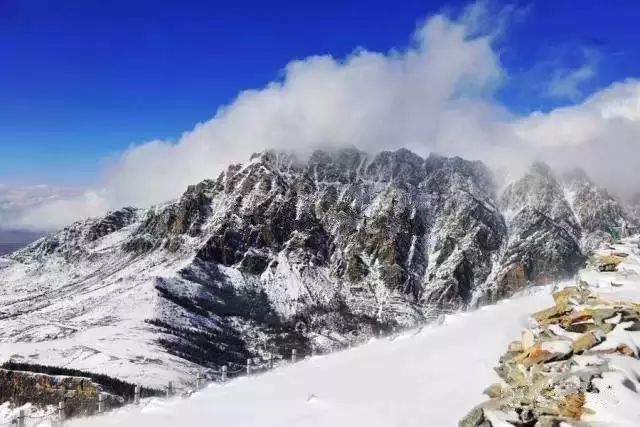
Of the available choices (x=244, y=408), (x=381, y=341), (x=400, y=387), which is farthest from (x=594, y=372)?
(x=381, y=341)

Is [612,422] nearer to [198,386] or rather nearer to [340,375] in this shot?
[340,375]

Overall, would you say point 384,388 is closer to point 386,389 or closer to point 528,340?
point 386,389

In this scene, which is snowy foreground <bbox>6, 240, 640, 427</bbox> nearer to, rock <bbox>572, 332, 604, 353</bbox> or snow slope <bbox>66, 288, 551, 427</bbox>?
snow slope <bbox>66, 288, 551, 427</bbox>

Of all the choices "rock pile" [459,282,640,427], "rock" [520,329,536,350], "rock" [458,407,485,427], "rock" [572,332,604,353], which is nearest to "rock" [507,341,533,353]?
"rock pile" [459,282,640,427]

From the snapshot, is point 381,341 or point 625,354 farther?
point 381,341

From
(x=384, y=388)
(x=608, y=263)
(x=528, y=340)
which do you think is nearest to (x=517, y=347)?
(x=528, y=340)
